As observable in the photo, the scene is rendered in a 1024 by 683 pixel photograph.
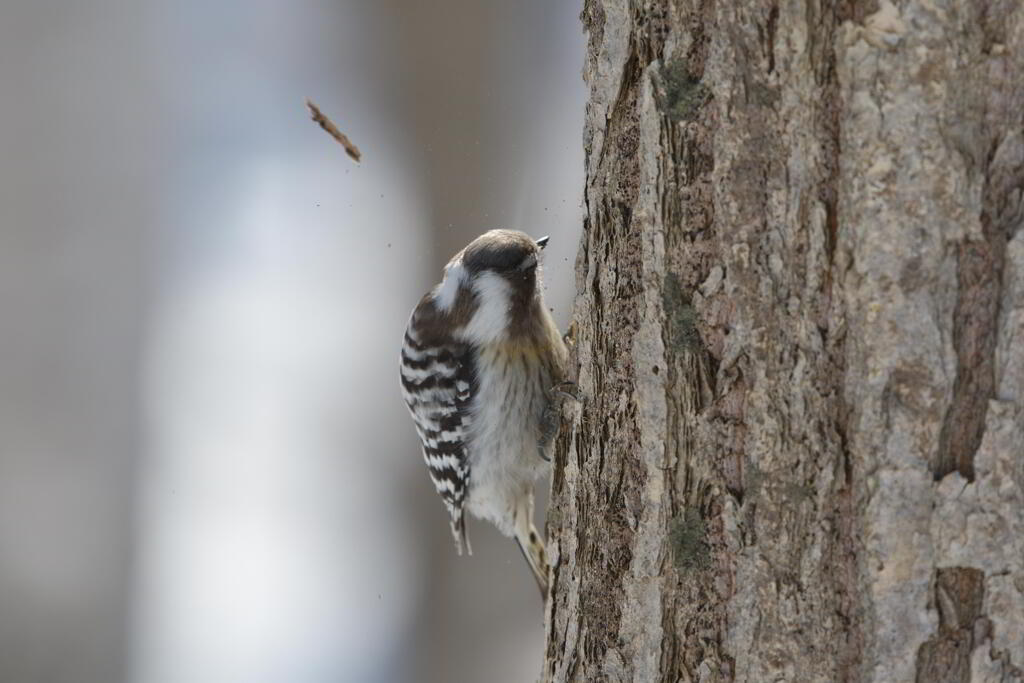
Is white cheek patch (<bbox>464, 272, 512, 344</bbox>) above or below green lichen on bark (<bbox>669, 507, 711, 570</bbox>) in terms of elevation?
above

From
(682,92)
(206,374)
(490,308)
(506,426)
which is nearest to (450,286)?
(490,308)

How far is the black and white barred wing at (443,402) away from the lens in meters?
3.22

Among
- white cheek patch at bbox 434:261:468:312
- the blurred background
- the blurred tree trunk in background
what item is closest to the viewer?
the blurred tree trunk in background

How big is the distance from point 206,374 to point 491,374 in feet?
8.13

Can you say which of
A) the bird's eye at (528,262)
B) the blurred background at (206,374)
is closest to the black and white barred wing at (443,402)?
the bird's eye at (528,262)

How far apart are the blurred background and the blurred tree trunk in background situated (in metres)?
3.12

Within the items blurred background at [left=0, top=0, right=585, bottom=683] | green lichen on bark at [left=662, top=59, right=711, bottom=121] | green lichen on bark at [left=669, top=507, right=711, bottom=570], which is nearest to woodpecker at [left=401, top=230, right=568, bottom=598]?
blurred background at [left=0, top=0, right=585, bottom=683]

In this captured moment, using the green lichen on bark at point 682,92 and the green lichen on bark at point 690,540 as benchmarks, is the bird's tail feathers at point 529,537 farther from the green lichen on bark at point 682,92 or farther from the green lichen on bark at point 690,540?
the green lichen on bark at point 682,92

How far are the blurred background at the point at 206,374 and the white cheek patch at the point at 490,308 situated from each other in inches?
58.6

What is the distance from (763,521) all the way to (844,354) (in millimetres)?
263

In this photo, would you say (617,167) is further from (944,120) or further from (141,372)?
(141,372)

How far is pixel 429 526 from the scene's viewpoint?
4566mm

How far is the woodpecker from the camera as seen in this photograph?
121 inches

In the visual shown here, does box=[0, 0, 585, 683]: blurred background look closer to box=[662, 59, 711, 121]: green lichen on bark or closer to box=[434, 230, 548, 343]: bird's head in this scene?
box=[434, 230, 548, 343]: bird's head
